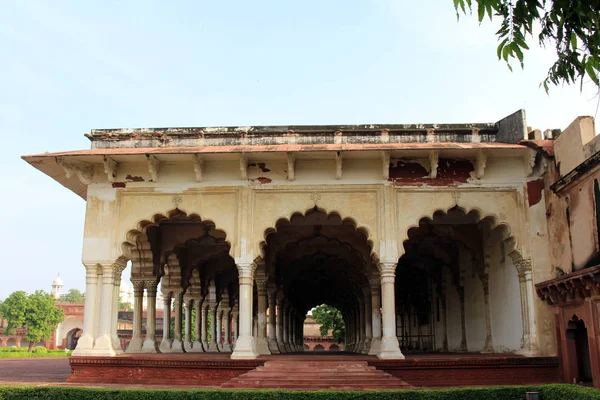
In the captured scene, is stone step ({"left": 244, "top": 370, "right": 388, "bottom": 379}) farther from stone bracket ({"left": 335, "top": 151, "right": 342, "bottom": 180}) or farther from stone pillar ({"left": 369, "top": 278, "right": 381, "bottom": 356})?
stone pillar ({"left": 369, "top": 278, "right": 381, "bottom": 356})

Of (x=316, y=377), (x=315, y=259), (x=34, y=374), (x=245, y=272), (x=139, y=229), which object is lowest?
(x=34, y=374)

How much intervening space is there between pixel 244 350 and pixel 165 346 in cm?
672

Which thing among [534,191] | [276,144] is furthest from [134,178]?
[534,191]

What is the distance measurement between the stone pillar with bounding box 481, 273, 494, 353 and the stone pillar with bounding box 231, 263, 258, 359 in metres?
5.92

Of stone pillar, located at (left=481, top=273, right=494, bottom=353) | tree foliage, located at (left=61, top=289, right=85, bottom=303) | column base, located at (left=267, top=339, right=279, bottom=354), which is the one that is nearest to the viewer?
stone pillar, located at (left=481, top=273, right=494, bottom=353)

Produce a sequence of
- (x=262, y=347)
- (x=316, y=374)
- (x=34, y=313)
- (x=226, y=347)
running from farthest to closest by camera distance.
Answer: (x=34, y=313)
(x=226, y=347)
(x=262, y=347)
(x=316, y=374)

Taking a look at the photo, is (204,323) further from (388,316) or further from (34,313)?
(34,313)

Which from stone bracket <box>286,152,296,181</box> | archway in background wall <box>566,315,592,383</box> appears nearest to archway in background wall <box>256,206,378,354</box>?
stone bracket <box>286,152,296,181</box>

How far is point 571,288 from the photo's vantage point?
10.9 m

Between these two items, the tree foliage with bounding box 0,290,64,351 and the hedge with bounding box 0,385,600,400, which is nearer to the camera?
the hedge with bounding box 0,385,600,400

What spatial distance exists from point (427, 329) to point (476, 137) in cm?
1099

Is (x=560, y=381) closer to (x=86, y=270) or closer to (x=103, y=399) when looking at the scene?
(x=103, y=399)

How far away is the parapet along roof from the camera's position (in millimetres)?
12508

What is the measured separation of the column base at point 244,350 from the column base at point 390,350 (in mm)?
2590
